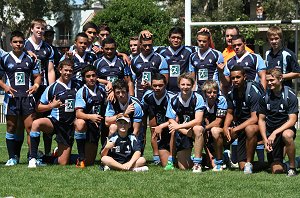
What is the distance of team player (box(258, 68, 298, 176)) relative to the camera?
8680mm

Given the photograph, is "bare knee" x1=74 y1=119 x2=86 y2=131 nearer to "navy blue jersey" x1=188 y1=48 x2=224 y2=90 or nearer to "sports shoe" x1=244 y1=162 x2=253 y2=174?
"navy blue jersey" x1=188 y1=48 x2=224 y2=90

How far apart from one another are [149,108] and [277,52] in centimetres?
211

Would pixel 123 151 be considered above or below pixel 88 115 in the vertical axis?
below

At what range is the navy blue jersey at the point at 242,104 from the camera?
912cm

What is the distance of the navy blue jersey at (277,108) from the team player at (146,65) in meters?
1.95

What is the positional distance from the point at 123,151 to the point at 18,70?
6.92ft

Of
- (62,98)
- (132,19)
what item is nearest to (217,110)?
(62,98)

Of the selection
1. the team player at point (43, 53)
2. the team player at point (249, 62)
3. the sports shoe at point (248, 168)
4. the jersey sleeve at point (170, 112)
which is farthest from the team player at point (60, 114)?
the sports shoe at point (248, 168)

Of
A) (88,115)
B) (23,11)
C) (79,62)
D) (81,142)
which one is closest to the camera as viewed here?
(88,115)

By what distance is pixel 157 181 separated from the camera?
820 centimetres

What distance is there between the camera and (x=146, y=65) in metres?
10.3

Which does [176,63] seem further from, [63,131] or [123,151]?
[63,131]

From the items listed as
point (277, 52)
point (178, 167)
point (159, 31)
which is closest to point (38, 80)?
point (178, 167)

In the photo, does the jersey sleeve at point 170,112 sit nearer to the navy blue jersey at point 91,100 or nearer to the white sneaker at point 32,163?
the navy blue jersey at point 91,100
